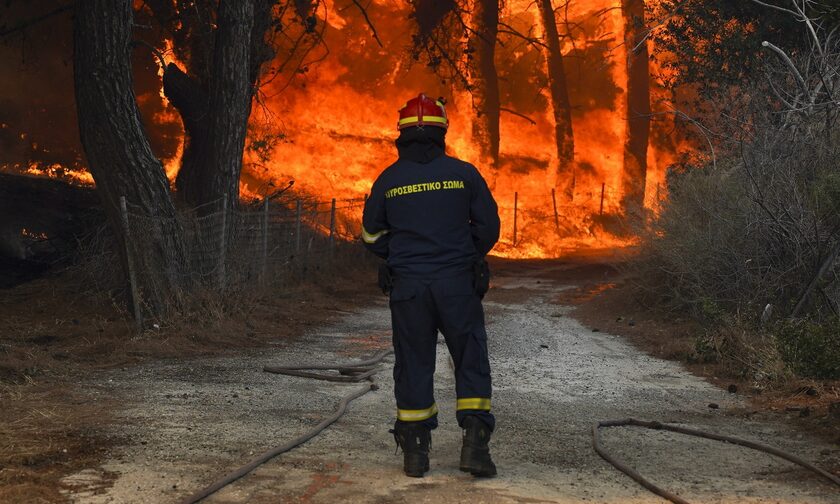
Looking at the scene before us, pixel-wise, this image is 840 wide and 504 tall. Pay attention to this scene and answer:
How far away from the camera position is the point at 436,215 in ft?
20.7

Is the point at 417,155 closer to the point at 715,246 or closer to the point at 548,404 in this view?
the point at 548,404

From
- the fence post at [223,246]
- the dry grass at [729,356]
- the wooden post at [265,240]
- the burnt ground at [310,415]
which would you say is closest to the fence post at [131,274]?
the burnt ground at [310,415]

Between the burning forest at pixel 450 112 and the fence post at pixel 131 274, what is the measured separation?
13917 mm

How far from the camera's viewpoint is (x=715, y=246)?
1325cm

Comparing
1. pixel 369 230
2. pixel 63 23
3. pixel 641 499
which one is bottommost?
pixel 641 499

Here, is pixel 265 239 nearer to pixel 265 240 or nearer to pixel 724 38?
pixel 265 240

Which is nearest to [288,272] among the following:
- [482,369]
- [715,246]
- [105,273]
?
[105,273]

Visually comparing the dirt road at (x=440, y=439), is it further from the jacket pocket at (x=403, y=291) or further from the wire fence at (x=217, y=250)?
the wire fence at (x=217, y=250)

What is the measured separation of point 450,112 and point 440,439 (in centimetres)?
3250

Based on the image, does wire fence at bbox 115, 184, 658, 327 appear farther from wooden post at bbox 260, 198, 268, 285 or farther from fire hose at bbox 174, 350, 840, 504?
fire hose at bbox 174, 350, 840, 504

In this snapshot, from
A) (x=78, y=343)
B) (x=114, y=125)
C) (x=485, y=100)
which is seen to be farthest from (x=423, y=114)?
(x=485, y=100)

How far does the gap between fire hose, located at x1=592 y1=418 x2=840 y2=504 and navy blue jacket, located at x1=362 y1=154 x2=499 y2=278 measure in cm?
150

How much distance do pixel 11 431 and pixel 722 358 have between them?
23.9 feet

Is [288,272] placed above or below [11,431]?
above
